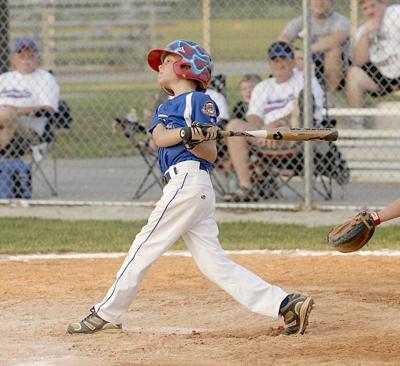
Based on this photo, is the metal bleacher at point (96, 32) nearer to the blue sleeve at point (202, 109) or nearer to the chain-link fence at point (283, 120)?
the chain-link fence at point (283, 120)

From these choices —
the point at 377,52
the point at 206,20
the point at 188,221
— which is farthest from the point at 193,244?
the point at 206,20

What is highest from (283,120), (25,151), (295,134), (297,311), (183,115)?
(183,115)

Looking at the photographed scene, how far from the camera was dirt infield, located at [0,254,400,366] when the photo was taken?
5543 mm

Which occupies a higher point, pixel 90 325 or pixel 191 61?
pixel 191 61

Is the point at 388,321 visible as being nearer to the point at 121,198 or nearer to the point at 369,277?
the point at 369,277

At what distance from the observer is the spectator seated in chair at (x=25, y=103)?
11.6 m

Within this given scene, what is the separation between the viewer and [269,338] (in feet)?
19.4

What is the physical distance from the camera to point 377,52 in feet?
36.1

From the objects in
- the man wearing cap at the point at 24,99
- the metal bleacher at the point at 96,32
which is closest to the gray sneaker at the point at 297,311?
the man wearing cap at the point at 24,99

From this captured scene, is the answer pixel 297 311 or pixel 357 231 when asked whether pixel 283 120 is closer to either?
pixel 357 231

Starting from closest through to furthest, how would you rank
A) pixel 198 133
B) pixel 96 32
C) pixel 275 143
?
pixel 198 133, pixel 275 143, pixel 96 32

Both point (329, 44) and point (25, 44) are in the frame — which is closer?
point (329, 44)

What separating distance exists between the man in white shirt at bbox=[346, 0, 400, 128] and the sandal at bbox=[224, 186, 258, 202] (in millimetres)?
1418

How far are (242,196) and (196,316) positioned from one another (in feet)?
14.6
